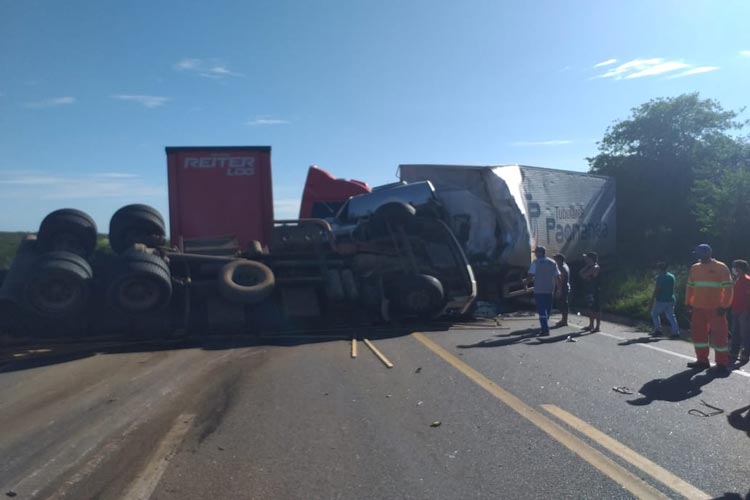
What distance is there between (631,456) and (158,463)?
3.35 metres

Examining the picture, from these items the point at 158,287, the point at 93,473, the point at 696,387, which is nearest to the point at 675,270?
the point at 696,387

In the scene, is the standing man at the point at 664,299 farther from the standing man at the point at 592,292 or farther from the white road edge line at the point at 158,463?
the white road edge line at the point at 158,463

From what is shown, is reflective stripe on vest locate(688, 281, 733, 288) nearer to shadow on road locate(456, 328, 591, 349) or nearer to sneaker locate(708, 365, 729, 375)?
sneaker locate(708, 365, 729, 375)

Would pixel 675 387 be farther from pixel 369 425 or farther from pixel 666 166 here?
pixel 666 166

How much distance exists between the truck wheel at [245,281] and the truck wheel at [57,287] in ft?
6.62

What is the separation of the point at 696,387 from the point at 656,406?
3.79 feet

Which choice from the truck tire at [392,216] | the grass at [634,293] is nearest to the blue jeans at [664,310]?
the grass at [634,293]

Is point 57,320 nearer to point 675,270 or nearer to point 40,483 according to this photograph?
point 40,483

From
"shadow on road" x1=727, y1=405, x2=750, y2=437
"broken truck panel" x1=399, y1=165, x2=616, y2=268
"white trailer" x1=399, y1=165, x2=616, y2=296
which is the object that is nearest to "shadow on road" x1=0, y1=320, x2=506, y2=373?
"white trailer" x1=399, y1=165, x2=616, y2=296

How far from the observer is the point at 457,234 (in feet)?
49.0

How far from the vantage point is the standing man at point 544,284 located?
37.1 feet

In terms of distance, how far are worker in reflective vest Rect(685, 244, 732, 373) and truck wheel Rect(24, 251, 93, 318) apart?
8.23 meters

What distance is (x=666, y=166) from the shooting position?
90.0ft

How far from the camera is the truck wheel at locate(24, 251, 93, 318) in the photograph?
31.7 feet
